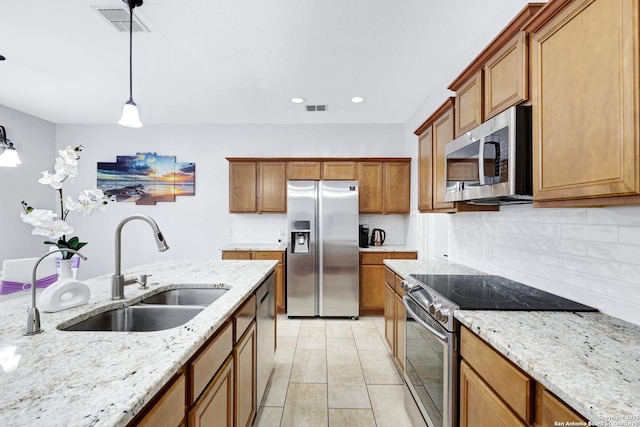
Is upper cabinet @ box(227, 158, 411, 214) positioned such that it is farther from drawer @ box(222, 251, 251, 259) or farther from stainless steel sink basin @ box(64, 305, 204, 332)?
stainless steel sink basin @ box(64, 305, 204, 332)

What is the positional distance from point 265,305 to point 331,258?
1.81m

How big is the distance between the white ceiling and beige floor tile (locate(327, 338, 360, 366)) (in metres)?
2.80

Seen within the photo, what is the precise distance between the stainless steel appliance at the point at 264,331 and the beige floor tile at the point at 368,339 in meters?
1.09

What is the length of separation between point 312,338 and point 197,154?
10.6 ft

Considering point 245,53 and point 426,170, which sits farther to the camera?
point 426,170

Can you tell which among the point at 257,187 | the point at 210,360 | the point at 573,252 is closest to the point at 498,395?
the point at 573,252

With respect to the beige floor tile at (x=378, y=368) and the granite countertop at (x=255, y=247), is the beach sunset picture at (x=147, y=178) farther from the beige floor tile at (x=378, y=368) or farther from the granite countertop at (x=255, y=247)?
the beige floor tile at (x=378, y=368)

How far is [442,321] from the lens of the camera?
4.76 feet

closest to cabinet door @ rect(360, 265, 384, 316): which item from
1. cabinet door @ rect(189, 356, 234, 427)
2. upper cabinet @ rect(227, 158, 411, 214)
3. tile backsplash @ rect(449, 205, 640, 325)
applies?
upper cabinet @ rect(227, 158, 411, 214)

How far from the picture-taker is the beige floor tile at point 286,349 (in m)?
2.85

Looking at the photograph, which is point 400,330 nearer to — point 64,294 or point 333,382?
point 333,382

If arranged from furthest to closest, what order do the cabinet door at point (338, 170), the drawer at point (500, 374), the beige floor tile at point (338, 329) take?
the cabinet door at point (338, 170)
the beige floor tile at point (338, 329)
the drawer at point (500, 374)

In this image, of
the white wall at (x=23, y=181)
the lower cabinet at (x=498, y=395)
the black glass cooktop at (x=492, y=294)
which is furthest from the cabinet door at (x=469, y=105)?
the white wall at (x=23, y=181)

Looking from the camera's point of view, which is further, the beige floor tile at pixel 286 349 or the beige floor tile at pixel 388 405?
the beige floor tile at pixel 286 349
